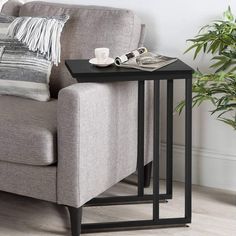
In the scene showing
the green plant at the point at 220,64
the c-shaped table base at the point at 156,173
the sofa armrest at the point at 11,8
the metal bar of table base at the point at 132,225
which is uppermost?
the sofa armrest at the point at 11,8

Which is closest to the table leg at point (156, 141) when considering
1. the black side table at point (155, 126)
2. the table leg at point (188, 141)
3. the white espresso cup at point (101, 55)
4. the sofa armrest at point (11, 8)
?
the black side table at point (155, 126)

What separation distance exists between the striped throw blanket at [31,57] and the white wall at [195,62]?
0.48m

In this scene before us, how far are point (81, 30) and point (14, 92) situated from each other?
43 cm

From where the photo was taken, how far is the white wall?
3.03 metres

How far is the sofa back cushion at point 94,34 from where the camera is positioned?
2854 mm

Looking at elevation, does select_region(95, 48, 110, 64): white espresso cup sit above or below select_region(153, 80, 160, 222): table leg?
above

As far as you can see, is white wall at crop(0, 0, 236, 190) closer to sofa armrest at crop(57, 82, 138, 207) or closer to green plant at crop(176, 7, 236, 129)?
green plant at crop(176, 7, 236, 129)

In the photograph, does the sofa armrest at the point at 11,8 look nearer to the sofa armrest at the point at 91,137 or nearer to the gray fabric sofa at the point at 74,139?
the gray fabric sofa at the point at 74,139

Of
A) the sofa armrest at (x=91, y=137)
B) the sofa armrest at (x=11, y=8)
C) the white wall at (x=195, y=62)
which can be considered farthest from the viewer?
the sofa armrest at (x=11, y=8)

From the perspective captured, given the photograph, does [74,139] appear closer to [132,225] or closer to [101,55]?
[101,55]

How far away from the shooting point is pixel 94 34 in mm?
2879

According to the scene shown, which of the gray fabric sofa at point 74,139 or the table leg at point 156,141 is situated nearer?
the gray fabric sofa at point 74,139

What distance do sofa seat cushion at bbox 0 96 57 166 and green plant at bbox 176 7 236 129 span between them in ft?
2.20

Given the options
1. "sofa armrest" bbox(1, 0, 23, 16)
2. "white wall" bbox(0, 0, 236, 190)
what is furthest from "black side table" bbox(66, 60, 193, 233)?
"sofa armrest" bbox(1, 0, 23, 16)
